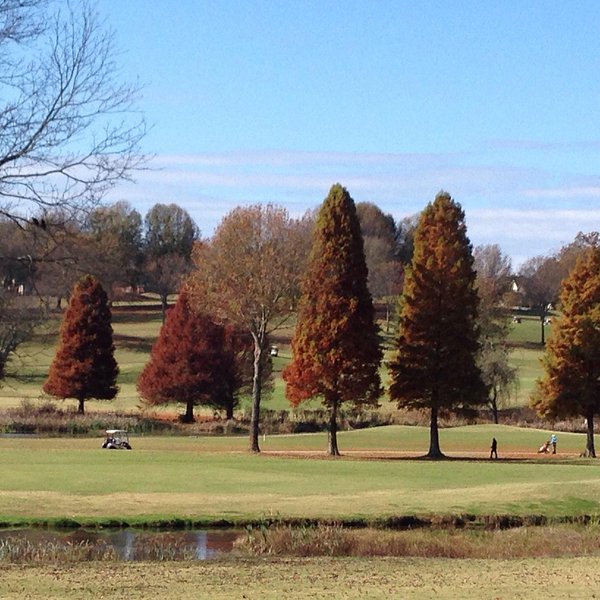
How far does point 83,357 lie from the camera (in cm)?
7444

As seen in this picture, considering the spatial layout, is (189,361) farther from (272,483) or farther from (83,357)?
(272,483)

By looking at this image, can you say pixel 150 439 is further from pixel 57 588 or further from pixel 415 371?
pixel 57 588

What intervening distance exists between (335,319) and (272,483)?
54.8 ft

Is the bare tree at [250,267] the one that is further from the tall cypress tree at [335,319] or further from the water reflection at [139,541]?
the water reflection at [139,541]

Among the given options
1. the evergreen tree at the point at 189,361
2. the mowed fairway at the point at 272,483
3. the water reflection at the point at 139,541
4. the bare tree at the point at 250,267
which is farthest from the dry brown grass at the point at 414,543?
the evergreen tree at the point at 189,361

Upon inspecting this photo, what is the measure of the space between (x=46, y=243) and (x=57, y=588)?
17.3 feet

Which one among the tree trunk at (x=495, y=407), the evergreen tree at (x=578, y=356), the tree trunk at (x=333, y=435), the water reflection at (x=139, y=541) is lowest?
the water reflection at (x=139, y=541)

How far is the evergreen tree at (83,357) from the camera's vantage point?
242 feet

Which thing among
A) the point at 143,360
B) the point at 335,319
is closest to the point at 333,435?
the point at 335,319

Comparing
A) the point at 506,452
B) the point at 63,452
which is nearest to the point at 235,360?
the point at 506,452

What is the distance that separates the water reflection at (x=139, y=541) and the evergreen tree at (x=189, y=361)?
152 ft

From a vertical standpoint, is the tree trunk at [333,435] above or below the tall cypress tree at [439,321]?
below

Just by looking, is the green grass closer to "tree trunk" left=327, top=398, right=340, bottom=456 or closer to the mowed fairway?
"tree trunk" left=327, top=398, right=340, bottom=456

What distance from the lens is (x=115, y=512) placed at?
29.1 metres
